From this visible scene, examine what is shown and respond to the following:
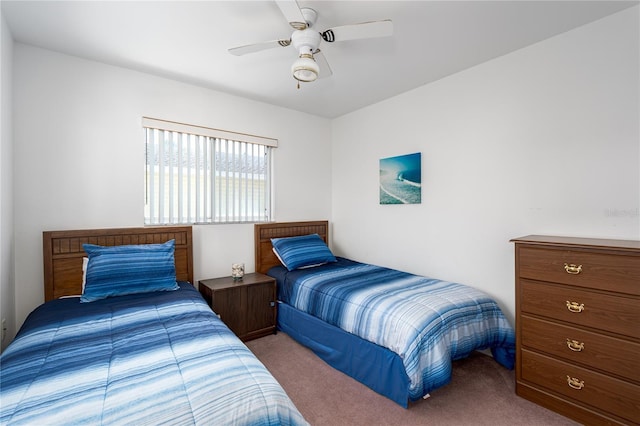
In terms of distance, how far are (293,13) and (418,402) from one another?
2590 millimetres

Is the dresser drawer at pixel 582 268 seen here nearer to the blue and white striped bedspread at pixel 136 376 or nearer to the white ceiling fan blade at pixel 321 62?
the blue and white striped bedspread at pixel 136 376

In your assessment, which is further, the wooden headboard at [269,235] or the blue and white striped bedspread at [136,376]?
the wooden headboard at [269,235]

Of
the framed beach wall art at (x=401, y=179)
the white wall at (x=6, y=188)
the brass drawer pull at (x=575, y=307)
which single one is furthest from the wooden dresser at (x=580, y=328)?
the white wall at (x=6, y=188)

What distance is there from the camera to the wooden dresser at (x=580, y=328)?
5.34ft

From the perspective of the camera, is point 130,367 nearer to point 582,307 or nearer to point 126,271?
point 126,271

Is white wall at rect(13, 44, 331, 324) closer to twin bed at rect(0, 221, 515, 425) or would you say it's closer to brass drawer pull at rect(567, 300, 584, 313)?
twin bed at rect(0, 221, 515, 425)

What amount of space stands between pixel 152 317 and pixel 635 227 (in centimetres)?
316

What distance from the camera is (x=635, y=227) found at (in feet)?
6.31

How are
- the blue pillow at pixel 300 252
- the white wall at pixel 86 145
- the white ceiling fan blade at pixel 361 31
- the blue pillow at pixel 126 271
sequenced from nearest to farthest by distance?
1. the white ceiling fan blade at pixel 361 31
2. the blue pillow at pixel 126 271
3. the white wall at pixel 86 145
4. the blue pillow at pixel 300 252

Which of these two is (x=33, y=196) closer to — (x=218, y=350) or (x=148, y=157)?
(x=148, y=157)

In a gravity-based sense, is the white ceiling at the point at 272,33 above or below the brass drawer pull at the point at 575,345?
above

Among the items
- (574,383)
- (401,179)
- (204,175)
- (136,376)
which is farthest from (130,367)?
(401,179)

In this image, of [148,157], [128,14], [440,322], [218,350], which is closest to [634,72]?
[440,322]

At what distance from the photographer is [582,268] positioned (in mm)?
1775
